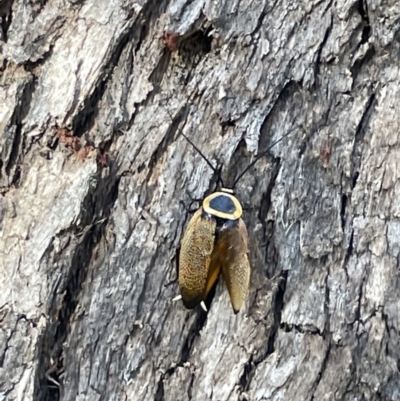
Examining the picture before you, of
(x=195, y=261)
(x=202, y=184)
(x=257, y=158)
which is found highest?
(x=257, y=158)

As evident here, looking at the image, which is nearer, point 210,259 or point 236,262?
point 236,262

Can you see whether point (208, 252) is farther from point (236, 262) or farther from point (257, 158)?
point (257, 158)

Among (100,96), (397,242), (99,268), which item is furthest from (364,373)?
(100,96)

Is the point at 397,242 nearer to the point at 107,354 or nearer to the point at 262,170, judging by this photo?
the point at 262,170

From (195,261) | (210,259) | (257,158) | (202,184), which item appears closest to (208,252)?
(210,259)

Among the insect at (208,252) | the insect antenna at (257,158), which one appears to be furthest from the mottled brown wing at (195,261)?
the insect antenna at (257,158)

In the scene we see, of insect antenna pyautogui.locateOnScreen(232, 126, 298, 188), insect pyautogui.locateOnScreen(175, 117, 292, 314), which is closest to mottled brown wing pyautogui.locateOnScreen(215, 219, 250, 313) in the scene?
insect pyautogui.locateOnScreen(175, 117, 292, 314)

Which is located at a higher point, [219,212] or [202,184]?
[202,184]
